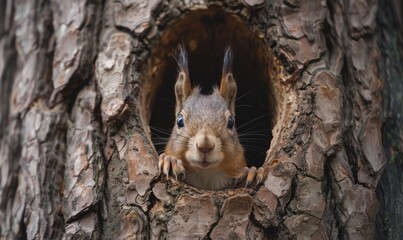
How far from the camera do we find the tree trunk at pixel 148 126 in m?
3.24

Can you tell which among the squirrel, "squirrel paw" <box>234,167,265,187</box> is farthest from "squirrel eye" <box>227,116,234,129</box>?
"squirrel paw" <box>234,167,265,187</box>

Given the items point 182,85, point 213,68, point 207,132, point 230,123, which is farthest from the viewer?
point 213,68

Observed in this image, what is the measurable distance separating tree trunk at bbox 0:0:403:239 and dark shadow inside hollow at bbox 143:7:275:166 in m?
0.02

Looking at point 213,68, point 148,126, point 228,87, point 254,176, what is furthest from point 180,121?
point 213,68

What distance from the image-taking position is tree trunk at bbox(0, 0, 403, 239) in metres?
3.24

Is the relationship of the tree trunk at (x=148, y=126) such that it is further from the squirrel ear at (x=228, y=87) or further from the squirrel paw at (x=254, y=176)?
the squirrel ear at (x=228, y=87)

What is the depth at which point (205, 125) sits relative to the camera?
3.71 metres

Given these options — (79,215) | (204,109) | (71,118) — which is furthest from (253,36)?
(79,215)

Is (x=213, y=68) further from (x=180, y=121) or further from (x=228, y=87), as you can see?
(x=180, y=121)

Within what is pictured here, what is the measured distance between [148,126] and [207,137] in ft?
1.51

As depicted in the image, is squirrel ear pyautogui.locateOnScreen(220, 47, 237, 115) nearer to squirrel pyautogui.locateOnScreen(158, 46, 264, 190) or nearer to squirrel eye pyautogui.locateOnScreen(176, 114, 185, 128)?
squirrel pyautogui.locateOnScreen(158, 46, 264, 190)

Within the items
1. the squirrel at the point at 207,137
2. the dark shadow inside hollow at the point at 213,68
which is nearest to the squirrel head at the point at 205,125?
the squirrel at the point at 207,137

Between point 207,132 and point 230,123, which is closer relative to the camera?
point 207,132

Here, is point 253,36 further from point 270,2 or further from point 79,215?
point 79,215
